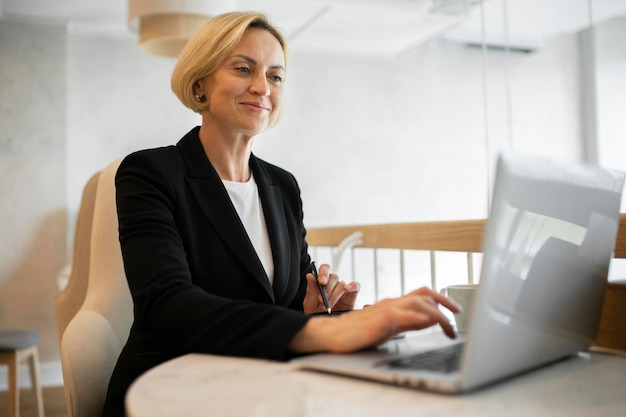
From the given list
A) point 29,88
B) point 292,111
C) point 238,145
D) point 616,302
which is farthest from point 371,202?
point 616,302

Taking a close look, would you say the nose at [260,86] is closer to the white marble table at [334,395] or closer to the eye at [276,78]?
the eye at [276,78]

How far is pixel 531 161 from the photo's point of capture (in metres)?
0.57

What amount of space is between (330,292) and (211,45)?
1.71 feet

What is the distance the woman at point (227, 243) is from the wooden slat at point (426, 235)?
342 millimetres

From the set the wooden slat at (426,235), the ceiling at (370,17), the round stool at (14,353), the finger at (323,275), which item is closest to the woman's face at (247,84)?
the finger at (323,275)

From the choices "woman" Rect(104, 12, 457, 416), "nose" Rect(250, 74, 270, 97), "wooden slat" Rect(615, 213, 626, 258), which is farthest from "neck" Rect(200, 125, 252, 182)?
"wooden slat" Rect(615, 213, 626, 258)

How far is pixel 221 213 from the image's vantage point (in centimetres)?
110

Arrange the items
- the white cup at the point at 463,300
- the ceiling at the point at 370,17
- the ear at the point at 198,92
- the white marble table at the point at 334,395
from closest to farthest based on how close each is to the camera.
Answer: the white marble table at the point at 334,395
the white cup at the point at 463,300
the ear at the point at 198,92
the ceiling at the point at 370,17

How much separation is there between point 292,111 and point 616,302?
4.13 m

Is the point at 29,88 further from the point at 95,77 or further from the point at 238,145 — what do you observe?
the point at 238,145

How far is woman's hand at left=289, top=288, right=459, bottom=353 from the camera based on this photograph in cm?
68

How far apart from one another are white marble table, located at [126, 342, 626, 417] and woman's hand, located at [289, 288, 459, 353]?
0.05 metres

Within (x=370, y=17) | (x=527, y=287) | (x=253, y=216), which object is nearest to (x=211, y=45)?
(x=253, y=216)

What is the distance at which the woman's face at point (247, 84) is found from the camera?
1.22 metres
